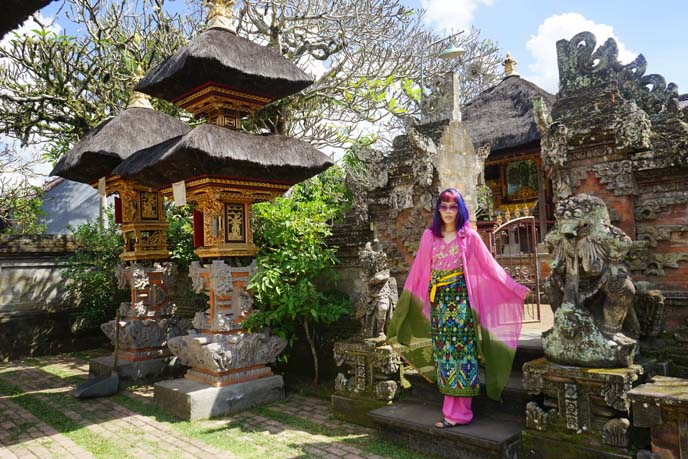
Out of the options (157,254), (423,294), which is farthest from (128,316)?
(423,294)

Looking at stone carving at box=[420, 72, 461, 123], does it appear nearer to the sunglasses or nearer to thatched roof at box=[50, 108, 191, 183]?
the sunglasses

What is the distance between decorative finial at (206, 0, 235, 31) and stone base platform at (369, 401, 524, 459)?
5.33 m

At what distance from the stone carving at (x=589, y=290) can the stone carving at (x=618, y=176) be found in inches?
29.7

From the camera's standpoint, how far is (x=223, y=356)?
6352 mm

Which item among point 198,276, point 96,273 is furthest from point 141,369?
point 96,273

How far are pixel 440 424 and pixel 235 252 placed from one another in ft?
11.8

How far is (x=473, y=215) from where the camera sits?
6738 millimetres

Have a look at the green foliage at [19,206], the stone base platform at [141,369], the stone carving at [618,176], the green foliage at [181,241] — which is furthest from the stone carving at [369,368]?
the green foliage at [19,206]

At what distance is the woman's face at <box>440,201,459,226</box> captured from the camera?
4516 mm

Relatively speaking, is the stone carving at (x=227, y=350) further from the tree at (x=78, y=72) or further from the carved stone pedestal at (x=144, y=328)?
the tree at (x=78, y=72)

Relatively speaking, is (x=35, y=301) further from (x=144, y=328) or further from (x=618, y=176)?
(x=618, y=176)

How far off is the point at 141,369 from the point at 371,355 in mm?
4514

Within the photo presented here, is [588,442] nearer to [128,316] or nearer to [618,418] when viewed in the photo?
[618,418]

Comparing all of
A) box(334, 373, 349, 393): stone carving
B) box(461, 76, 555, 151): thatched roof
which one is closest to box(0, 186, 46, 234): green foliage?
box(334, 373, 349, 393): stone carving
